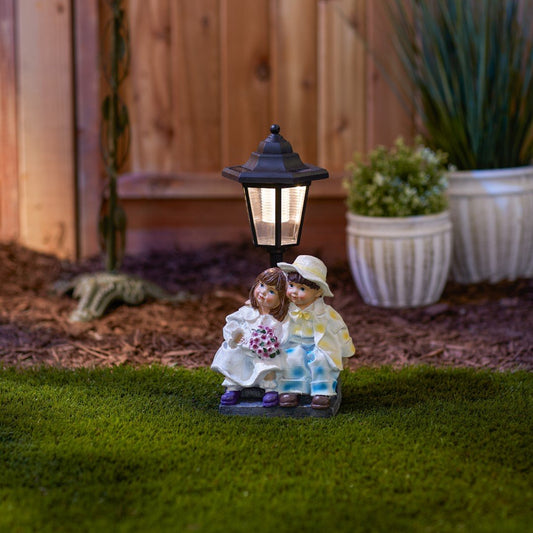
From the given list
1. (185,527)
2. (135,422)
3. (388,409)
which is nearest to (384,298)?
(388,409)

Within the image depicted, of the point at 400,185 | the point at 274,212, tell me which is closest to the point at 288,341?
the point at 274,212

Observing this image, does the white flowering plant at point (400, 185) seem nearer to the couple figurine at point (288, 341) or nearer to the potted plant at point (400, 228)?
the potted plant at point (400, 228)

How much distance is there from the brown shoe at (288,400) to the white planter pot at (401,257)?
151 cm

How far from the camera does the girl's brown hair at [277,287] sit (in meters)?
2.99

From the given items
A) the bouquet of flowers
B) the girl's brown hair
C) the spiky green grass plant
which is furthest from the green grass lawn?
the spiky green grass plant

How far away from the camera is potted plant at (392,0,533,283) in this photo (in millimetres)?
4617

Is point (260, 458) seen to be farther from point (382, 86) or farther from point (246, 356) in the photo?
point (382, 86)

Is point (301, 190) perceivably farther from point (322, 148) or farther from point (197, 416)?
point (322, 148)

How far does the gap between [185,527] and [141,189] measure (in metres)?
3.17

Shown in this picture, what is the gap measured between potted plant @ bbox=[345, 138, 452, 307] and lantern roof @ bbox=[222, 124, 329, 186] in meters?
1.25

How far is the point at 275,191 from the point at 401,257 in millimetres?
1460

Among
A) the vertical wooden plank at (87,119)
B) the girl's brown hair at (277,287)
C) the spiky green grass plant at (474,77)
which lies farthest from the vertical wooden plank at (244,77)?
the girl's brown hair at (277,287)

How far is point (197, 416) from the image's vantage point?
9.96 ft

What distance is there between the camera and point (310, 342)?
9.86 ft
